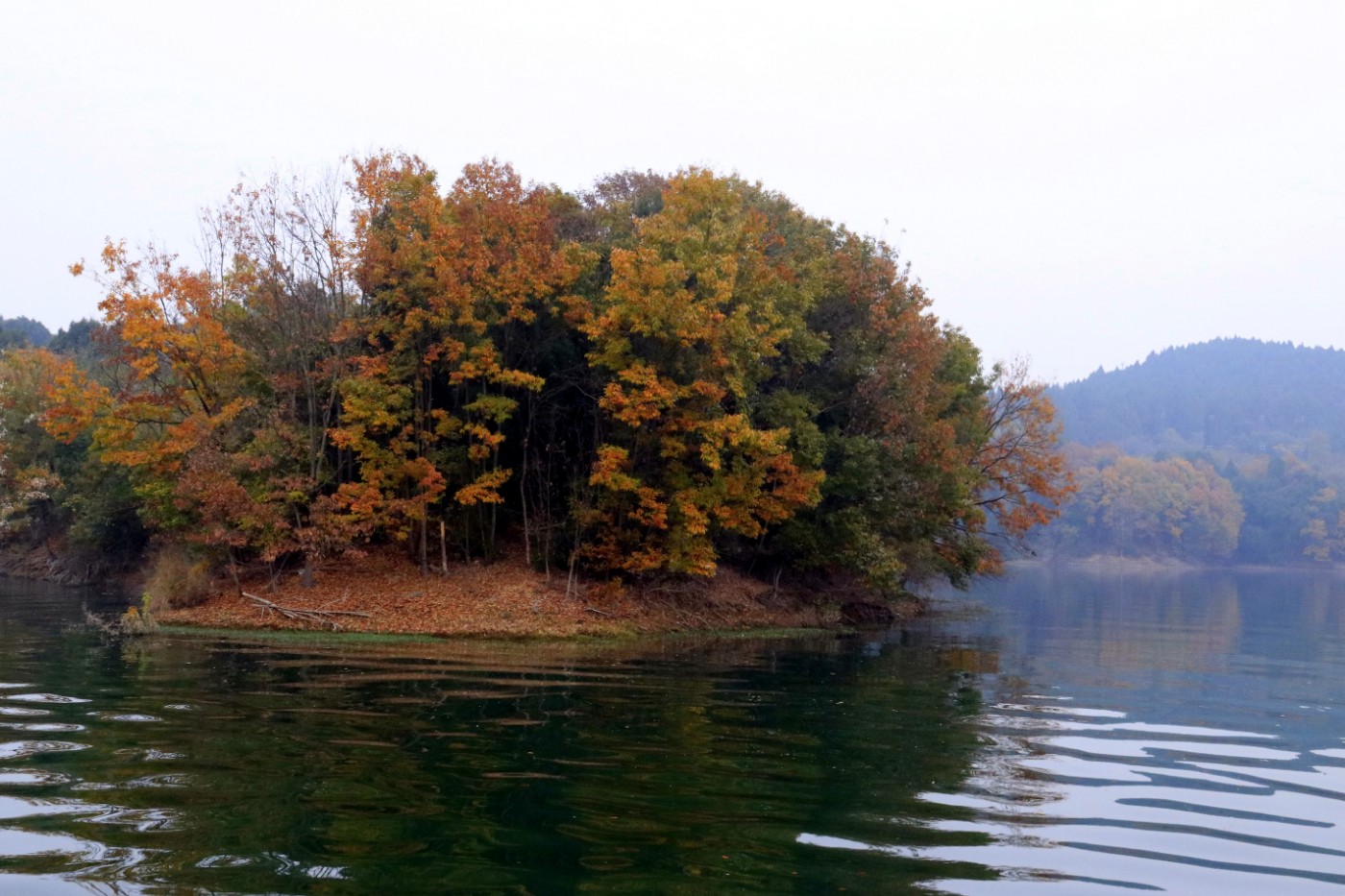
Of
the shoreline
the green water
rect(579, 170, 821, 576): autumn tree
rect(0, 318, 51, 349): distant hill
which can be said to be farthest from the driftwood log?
rect(0, 318, 51, 349): distant hill

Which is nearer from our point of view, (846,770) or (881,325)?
(846,770)

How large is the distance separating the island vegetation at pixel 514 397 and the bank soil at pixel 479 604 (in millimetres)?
526

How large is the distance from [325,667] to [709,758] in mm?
10286

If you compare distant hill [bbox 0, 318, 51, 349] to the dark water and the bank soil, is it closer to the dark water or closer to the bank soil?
the bank soil

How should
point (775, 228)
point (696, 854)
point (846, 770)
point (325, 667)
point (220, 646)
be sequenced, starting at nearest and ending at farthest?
point (696, 854) → point (846, 770) → point (325, 667) → point (220, 646) → point (775, 228)

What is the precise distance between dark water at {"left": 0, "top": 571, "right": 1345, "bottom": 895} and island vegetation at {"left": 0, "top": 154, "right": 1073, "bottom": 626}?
8463 millimetres

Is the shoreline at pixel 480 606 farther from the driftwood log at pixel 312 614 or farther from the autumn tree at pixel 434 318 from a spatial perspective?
the autumn tree at pixel 434 318

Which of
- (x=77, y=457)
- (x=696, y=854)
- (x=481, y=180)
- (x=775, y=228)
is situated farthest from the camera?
(x=77, y=457)

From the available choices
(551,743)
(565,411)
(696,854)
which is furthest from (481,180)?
(696,854)

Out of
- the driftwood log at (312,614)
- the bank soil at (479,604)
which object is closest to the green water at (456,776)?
the driftwood log at (312,614)

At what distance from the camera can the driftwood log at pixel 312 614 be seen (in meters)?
27.3

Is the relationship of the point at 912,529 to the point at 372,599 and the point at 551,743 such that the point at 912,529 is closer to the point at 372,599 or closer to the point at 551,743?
the point at 372,599

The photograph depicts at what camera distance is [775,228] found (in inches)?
1543

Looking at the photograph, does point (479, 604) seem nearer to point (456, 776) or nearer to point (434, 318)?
point (434, 318)
